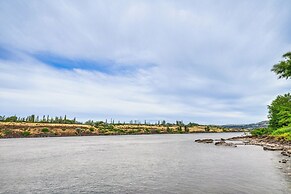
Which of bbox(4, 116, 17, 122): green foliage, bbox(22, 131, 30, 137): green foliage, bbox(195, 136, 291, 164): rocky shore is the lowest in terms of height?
bbox(195, 136, 291, 164): rocky shore

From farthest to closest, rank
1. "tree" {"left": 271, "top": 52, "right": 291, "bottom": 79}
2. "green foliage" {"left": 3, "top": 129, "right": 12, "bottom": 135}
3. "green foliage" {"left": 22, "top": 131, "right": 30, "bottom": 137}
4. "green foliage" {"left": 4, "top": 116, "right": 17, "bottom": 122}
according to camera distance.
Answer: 1. "green foliage" {"left": 4, "top": 116, "right": 17, "bottom": 122}
2. "green foliage" {"left": 22, "top": 131, "right": 30, "bottom": 137}
3. "green foliage" {"left": 3, "top": 129, "right": 12, "bottom": 135}
4. "tree" {"left": 271, "top": 52, "right": 291, "bottom": 79}

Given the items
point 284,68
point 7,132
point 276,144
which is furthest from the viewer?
point 7,132

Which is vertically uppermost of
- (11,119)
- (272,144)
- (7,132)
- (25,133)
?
(11,119)

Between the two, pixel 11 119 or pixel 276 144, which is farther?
pixel 11 119

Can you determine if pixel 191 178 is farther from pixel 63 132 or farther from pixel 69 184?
pixel 63 132

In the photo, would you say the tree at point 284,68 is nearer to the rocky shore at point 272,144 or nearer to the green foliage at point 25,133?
the rocky shore at point 272,144

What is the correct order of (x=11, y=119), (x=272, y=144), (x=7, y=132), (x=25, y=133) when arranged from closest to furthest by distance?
(x=272, y=144) < (x=7, y=132) < (x=25, y=133) < (x=11, y=119)

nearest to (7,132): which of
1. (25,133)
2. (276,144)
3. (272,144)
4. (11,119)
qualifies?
(25,133)

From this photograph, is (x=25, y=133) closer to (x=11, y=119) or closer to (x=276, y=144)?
(x=11, y=119)

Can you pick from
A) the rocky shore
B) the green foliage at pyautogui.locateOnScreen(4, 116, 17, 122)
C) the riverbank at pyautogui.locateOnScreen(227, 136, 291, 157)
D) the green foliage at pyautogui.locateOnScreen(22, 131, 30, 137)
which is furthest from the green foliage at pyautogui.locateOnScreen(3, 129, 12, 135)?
the riverbank at pyautogui.locateOnScreen(227, 136, 291, 157)

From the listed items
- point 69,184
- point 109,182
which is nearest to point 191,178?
point 109,182

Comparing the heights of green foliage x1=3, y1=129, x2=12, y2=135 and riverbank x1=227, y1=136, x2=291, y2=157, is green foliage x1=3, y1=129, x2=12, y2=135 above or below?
above

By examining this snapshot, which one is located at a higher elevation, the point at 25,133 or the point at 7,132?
the point at 7,132

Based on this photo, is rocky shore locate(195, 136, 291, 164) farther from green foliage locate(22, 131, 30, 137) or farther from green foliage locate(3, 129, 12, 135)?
green foliage locate(3, 129, 12, 135)
